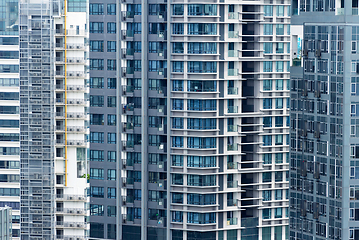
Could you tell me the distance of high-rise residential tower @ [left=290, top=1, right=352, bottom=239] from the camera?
13612cm

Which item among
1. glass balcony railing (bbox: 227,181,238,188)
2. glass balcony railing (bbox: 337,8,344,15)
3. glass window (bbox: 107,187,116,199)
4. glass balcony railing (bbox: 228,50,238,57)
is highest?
glass balcony railing (bbox: 337,8,344,15)

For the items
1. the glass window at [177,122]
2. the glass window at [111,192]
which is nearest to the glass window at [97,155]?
the glass window at [111,192]

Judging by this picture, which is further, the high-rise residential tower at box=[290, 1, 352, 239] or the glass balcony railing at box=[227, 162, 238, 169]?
the glass balcony railing at box=[227, 162, 238, 169]

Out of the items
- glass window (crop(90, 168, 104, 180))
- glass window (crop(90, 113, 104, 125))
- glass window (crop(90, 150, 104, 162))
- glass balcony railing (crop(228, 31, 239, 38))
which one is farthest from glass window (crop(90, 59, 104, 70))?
glass balcony railing (crop(228, 31, 239, 38))

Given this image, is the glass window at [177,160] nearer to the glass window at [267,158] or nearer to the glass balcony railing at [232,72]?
the glass window at [267,158]

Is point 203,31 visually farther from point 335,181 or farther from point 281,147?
point 335,181

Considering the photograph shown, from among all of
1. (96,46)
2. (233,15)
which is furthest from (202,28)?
(96,46)

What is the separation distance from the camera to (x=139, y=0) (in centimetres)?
16762

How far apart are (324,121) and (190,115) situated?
3145cm

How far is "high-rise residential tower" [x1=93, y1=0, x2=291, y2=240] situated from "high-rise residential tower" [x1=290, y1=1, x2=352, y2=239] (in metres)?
23.4

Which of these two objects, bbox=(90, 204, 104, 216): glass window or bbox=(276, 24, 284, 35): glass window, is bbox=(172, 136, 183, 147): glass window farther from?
bbox=(276, 24, 284, 35): glass window

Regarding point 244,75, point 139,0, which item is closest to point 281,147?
point 244,75

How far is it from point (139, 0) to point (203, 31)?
964 centimetres

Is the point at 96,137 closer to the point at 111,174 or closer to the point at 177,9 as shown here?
the point at 111,174
